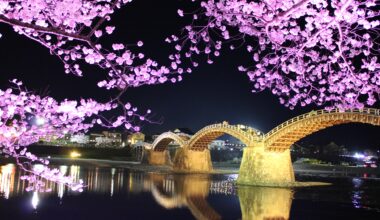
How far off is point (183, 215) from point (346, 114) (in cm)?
1575

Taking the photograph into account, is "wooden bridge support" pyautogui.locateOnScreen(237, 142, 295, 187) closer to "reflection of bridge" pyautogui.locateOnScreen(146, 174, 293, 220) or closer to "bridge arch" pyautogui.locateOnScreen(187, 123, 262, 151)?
"bridge arch" pyautogui.locateOnScreen(187, 123, 262, 151)

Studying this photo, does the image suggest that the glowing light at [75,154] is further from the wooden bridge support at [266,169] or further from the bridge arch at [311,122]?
the bridge arch at [311,122]

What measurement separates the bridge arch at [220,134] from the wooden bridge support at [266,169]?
1593 millimetres

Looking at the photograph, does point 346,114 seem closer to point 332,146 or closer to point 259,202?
point 259,202

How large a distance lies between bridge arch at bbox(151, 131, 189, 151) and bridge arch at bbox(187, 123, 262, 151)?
5.74ft

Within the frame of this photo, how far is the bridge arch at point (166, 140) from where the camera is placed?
58.1 metres

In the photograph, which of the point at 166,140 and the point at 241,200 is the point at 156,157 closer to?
the point at 166,140

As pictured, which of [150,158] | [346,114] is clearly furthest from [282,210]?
[150,158]

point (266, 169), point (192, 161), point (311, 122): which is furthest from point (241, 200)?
point (192, 161)

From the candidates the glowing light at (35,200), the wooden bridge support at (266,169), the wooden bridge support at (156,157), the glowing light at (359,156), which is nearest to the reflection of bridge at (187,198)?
the wooden bridge support at (266,169)

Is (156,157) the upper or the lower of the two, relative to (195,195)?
upper

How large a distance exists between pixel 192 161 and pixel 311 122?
2538cm

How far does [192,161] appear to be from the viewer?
187 ft

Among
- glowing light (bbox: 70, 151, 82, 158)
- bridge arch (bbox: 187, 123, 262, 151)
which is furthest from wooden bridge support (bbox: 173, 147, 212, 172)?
glowing light (bbox: 70, 151, 82, 158)
